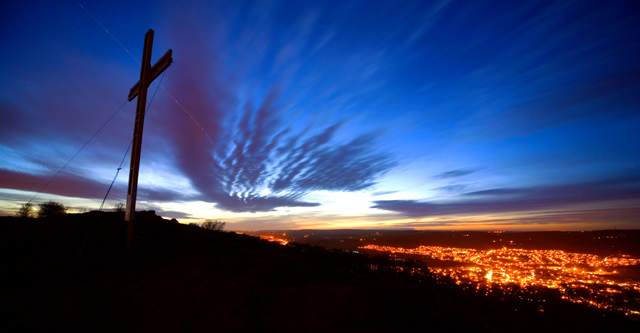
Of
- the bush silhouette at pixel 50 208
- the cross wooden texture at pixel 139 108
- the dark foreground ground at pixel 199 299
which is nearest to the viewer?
the dark foreground ground at pixel 199 299

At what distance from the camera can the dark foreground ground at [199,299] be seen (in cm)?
539

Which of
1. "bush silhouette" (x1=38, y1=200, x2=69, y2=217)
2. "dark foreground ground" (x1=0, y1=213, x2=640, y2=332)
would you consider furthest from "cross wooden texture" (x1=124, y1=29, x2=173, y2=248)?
"bush silhouette" (x1=38, y1=200, x2=69, y2=217)

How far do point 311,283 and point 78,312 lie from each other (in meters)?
6.11

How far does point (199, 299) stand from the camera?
21.1ft

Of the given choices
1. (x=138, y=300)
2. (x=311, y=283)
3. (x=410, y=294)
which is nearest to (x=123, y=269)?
(x=138, y=300)

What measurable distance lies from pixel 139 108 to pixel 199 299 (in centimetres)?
778

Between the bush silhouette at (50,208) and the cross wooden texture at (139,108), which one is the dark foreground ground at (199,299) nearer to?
the cross wooden texture at (139,108)

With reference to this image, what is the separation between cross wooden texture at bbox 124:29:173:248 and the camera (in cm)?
912

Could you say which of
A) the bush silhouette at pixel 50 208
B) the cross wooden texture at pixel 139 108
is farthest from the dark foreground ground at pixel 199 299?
the bush silhouette at pixel 50 208

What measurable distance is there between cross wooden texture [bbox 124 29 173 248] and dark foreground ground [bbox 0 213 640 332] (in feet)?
5.25

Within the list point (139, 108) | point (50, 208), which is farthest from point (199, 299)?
point (50, 208)

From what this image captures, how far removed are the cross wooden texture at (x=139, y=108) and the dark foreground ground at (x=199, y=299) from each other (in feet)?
5.25

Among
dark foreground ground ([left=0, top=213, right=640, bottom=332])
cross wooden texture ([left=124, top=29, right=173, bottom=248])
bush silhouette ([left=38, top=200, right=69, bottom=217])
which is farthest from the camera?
bush silhouette ([left=38, top=200, right=69, bottom=217])

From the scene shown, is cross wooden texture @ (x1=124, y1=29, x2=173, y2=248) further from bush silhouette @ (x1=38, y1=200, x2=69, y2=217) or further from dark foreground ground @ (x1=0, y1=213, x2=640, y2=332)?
bush silhouette @ (x1=38, y1=200, x2=69, y2=217)
